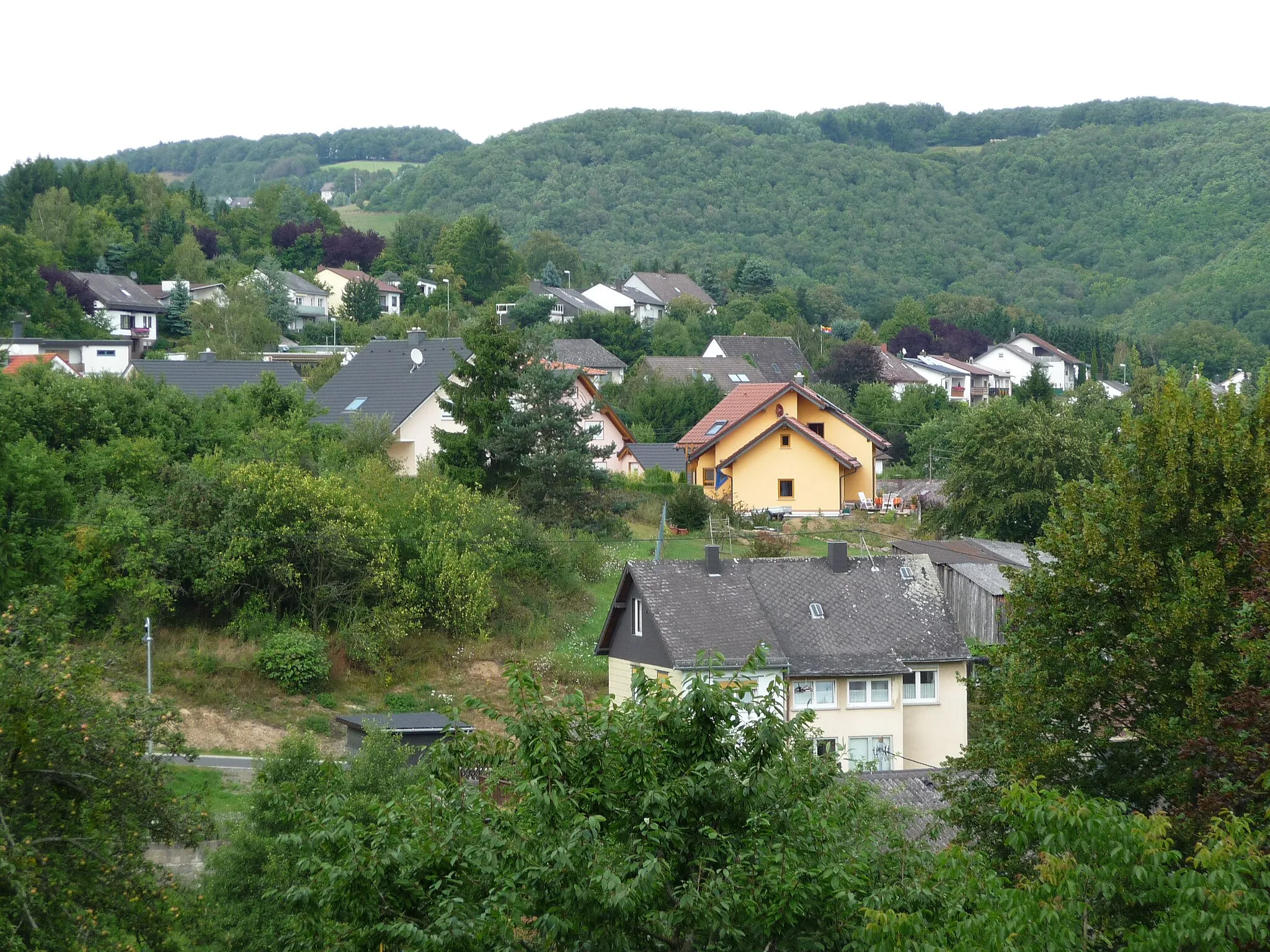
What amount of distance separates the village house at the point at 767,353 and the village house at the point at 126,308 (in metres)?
33.9

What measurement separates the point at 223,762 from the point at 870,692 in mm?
12728

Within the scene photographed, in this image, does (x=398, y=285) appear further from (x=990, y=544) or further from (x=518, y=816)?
(x=518, y=816)

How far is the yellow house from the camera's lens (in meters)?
44.2

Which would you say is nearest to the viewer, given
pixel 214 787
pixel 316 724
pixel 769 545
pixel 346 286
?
pixel 214 787

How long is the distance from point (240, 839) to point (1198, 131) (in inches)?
7290

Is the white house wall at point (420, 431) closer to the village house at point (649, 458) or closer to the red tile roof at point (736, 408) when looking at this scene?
the village house at point (649, 458)

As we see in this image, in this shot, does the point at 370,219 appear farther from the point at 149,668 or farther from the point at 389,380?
the point at 149,668

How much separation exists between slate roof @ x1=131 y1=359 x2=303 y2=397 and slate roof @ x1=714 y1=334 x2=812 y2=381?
3302cm

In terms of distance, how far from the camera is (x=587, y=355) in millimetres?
74500

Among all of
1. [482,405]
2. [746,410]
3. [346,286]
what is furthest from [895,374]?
[482,405]

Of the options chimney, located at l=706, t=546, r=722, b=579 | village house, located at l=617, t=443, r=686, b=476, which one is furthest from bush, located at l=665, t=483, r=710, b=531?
chimney, located at l=706, t=546, r=722, b=579

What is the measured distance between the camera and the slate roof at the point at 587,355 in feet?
240

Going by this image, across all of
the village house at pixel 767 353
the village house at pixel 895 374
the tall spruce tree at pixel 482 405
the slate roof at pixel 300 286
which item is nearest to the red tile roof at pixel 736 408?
the tall spruce tree at pixel 482 405

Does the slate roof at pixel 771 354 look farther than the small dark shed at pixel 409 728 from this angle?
Yes
